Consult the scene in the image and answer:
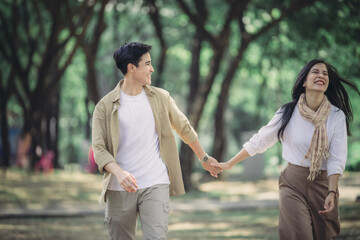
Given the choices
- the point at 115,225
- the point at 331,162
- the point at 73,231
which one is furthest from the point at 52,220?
the point at 331,162

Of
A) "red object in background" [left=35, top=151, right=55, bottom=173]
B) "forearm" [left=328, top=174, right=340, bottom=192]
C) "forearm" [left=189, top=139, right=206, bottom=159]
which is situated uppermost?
"forearm" [left=189, top=139, right=206, bottom=159]

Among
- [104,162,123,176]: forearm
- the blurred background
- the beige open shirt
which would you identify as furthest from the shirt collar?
the blurred background

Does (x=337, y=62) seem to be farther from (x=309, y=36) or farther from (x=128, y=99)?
(x=128, y=99)

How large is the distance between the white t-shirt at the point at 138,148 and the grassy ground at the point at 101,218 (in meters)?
5.28

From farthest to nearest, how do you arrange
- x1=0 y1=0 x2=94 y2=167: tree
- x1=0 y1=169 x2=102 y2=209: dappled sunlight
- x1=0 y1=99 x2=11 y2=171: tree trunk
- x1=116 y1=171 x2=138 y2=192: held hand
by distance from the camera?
x1=0 y1=99 x2=11 y2=171: tree trunk < x1=0 y1=0 x2=94 y2=167: tree < x1=0 y1=169 x2=102 y2=209: dappled sunlight < x1=116 y1=171 x2=138 y2=192: held hand

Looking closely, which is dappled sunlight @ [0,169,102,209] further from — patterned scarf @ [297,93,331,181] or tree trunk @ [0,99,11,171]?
patterned scarf @ [297,93,331,181]

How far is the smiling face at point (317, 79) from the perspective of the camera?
5.51 metres

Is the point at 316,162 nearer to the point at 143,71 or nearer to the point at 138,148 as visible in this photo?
the point at 138,148

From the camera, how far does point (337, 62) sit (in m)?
20.7

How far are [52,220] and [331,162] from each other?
8973 mm

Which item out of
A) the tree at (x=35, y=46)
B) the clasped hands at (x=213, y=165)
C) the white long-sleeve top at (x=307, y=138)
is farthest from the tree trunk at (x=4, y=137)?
the white long-sleeve top at (x=307, y=138)

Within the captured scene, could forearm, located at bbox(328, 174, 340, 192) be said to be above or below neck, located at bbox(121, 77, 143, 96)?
below

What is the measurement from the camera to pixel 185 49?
102ft

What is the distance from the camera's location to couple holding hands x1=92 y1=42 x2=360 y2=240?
5309 millimetres
